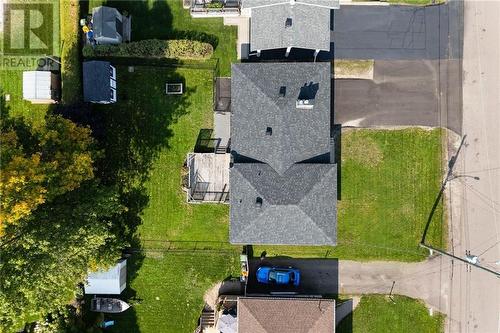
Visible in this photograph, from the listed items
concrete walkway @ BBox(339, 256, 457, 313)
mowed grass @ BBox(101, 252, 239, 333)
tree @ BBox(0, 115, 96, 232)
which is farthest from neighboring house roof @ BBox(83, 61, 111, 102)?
concrete walkway @ BBox(339, 256, 457, 313)

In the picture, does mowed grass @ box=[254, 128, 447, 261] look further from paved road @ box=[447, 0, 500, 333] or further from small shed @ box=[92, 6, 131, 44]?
small shed @ box=[92, 6, 131, 44]

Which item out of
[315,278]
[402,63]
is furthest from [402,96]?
[315,278]

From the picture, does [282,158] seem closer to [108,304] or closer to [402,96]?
[402,96]

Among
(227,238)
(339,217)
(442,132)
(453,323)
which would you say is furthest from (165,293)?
(442,132)

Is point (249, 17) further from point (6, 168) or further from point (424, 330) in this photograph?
point (424, 330)

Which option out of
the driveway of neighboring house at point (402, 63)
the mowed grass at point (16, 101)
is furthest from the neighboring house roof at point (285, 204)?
the mowed grass at point (16, 101)

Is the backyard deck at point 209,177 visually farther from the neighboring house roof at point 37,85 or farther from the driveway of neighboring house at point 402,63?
the neighboring house roof at point 37,85
